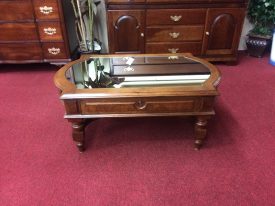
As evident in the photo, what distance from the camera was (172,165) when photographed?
138 cm

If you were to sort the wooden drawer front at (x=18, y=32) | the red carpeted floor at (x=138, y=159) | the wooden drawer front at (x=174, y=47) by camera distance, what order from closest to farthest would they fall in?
the red carpeted floor at (x=138, y=159), the wooden drawer front at (x=18, y=32), the wooden drawer front at (x=174, y=47)

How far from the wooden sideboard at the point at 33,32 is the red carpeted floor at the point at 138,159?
57 cm

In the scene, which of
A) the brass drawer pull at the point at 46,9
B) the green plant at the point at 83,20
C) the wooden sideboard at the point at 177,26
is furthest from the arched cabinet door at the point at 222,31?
the brass drawer pull at the point at 46,9

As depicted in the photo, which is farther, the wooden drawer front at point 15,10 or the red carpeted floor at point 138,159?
the wooden drawer front at point 15,10

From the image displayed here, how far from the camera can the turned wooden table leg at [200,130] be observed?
4.43 feet

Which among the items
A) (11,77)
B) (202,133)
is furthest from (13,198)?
(11,77)

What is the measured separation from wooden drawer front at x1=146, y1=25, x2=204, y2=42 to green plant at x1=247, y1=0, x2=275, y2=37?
2.44 ft

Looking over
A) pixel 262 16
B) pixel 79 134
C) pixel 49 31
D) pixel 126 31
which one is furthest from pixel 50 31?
pixel 262 16

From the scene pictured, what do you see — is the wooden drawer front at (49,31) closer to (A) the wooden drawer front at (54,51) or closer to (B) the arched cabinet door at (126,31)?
(A) the wooden drawer front at (54,51)

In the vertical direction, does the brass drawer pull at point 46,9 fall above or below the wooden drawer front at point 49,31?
above

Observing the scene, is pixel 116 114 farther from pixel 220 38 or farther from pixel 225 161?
pixel 220 38

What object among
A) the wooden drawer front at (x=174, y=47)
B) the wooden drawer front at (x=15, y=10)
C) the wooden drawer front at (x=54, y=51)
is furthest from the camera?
the wooden drawer front at (x=174, y=47)

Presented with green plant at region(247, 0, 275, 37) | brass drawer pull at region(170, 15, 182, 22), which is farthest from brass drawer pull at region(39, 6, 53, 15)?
green plant at region(247, 0, 275, 37)

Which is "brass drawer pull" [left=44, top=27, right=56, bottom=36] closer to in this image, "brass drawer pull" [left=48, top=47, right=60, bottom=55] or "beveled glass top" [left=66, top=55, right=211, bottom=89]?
"brass drawer pull" [left=48, top=47, right=60, bottom=55]
